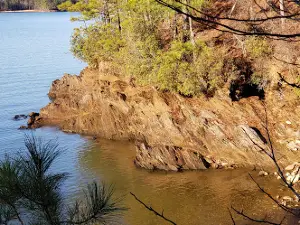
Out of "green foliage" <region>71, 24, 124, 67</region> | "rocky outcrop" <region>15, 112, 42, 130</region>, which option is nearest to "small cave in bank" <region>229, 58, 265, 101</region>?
"green foliage" <region>71, 24, 124, 67</region>

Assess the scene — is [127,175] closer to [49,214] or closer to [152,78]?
[152,78]

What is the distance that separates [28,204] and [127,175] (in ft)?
55.7

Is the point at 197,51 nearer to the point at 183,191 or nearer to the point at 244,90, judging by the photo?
the point at 244,90

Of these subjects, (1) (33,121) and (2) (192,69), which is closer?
(2) (192,69)

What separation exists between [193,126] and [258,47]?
21.6ft

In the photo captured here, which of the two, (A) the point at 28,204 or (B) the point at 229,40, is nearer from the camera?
(A) the point at 28,204

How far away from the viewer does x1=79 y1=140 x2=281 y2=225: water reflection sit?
64.6 ft

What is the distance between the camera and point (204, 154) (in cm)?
2625

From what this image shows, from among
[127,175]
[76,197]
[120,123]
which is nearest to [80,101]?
[120,123]

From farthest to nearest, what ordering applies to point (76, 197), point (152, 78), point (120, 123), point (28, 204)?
point (120, 123)
point (152, 78)
point (76, 197)
point (28, 204)

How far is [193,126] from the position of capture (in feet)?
88.2

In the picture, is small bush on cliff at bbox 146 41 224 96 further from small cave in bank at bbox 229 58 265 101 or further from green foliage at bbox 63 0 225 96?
small cave in bank at bbox 229 58 265 101

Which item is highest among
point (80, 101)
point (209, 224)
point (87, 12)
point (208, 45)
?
point (87, 12)

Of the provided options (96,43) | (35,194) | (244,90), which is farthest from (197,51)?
(35,194)
